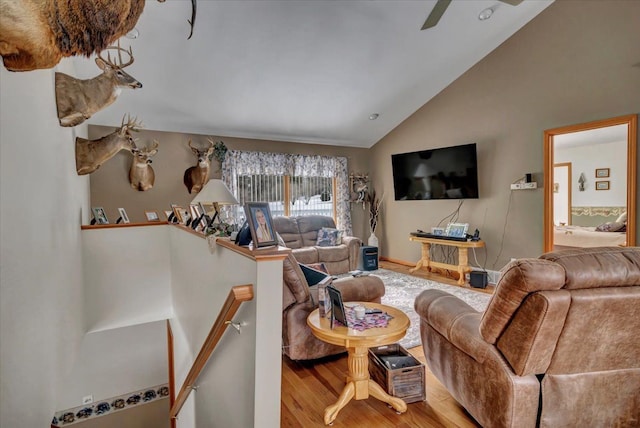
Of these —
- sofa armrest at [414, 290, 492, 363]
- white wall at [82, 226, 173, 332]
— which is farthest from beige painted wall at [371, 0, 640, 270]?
white wall at [82, 226, 173, 332]

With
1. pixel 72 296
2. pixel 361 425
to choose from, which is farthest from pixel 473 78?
pixel 72 296

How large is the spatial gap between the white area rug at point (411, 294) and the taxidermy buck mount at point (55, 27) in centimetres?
310

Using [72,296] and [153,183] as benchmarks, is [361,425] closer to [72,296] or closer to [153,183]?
[72,296]

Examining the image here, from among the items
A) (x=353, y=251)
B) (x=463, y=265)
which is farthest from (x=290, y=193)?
(x=463, y=265)

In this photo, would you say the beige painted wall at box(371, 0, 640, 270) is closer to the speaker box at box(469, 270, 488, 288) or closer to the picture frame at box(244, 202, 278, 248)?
the speaker box at box(469, 270, 488, 288)

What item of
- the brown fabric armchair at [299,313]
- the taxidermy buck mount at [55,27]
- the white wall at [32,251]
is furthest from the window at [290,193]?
the taxidermy buck mount at [55,27]

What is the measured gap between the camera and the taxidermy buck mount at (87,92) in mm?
2676

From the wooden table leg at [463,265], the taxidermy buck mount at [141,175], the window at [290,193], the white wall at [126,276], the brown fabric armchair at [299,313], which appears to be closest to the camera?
the brown fabric armchair at [299,313]

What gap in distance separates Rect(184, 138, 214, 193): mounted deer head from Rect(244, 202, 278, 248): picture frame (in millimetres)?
4132

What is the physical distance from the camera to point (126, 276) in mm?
3906

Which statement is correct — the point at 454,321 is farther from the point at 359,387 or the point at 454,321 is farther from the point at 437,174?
the point at 437,174

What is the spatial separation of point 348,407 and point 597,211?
21.0ft

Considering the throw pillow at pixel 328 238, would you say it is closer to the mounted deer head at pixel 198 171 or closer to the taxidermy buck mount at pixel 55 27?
the mounted deer head at pixel 198 171

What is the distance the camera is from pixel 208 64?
414 centimetres
